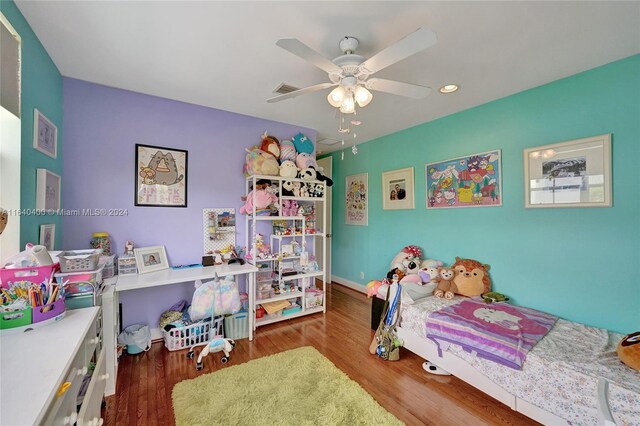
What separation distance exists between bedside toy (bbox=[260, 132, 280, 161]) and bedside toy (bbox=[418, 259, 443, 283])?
2172 mm

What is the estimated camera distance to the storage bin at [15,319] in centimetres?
113

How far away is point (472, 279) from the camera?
2602 millimetres

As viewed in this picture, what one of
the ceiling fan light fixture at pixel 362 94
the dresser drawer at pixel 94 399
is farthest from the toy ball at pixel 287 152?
the dresser drawer at pixel 94 399

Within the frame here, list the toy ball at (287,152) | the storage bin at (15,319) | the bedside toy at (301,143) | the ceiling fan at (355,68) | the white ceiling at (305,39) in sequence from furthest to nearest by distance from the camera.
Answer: the bedside toy at (301,143), the toy ball at (287,152), the white ceiling at (305,39), the ceiling fan at (355,68), the storage bin at (15,319)

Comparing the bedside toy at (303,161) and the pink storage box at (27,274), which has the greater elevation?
the bedside toy at (303,161)

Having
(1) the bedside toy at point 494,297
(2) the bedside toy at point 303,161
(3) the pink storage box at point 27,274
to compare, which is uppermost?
(2) the bedside toy at point 303,161

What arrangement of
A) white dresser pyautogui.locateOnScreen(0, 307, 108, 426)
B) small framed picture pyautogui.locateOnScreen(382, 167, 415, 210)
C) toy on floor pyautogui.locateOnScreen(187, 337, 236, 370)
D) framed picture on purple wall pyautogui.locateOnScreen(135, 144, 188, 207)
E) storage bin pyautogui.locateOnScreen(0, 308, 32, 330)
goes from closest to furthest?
1. white dresser pyautogui.locateOnScreen(0, 307, 108, 426)
2. storage bin pyautogui.locateOnScreen(0, 308, 32, 330)
3. toy on floor pyautogui.locateOnScreen(187, 337, 236, 370)
4. framed picture on purple wall pyautogui.locateOnScreen(135, 144, 188, 207)
5. small framed picture pyautogui.locateOnScreen(382, 167, 415, 210)

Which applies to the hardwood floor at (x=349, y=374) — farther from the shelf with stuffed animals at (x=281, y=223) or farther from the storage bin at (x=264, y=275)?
the storage bin at (x=264, y=275)

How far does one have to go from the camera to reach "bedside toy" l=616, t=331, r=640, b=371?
1.45 meters

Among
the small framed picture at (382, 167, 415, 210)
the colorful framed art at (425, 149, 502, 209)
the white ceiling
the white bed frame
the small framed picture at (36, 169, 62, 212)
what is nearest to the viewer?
the white ceiling

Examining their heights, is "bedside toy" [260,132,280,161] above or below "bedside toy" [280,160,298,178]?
above

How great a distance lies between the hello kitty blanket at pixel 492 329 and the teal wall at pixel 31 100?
2929mm

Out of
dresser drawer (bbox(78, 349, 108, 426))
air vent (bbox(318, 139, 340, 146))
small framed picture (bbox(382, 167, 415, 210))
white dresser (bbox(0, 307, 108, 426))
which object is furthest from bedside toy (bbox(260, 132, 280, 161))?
dresser drawer (bbox(78, 349, 108, 426))

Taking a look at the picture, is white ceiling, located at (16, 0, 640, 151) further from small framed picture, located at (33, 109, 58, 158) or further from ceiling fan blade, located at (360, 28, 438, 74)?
small framed picture, located at (33, 109, 58, 158)
